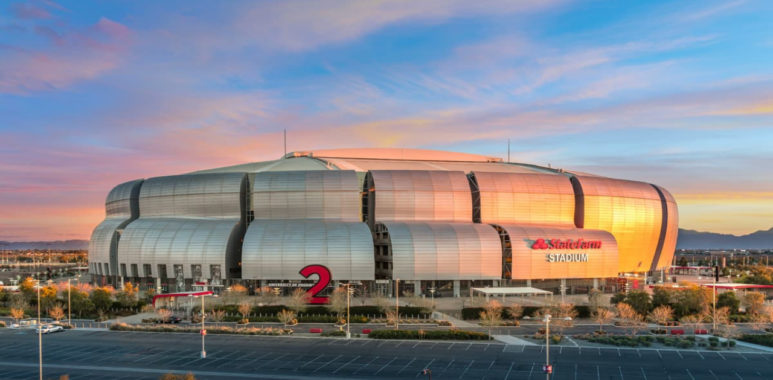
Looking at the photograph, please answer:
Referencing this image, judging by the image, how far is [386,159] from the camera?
147625 mm

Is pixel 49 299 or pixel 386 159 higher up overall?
pixel 386 159

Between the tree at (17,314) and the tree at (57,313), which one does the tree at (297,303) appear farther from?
the tree at (17,314)

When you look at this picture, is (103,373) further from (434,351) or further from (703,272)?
(703,272)

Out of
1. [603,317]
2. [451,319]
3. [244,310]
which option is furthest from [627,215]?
[244,310]

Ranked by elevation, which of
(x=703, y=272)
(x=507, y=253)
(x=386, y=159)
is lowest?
(x=703, y=272)

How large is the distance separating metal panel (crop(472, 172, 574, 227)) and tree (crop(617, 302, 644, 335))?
44.8m

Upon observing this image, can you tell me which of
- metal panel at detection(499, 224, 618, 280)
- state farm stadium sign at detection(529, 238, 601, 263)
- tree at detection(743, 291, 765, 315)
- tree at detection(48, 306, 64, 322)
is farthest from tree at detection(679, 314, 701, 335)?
tree at detection(48, 306, 64, 322)

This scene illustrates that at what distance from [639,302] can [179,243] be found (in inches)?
3115

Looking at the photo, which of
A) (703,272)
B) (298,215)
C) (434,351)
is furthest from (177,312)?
(703,272)

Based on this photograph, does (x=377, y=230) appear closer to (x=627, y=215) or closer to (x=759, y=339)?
(x=627, y=215)

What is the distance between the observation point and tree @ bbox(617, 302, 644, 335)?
241 feet

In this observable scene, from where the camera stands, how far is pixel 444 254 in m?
106

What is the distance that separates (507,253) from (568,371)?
62.5 meters

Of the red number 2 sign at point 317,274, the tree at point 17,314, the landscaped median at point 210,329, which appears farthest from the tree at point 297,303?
the tree at point 17,314
